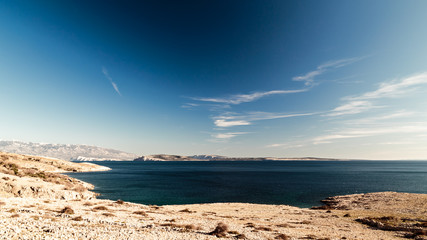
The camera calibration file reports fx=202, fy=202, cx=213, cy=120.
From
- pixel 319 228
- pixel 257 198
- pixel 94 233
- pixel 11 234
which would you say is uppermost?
pixel 11 234

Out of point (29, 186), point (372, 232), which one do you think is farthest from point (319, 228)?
point (29, 186)

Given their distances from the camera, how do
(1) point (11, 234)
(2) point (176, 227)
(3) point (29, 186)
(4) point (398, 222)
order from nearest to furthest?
(1) point (11, 234)
(2) point (176, 227)
(4) point (398, 222)
(3) point (29, 186)

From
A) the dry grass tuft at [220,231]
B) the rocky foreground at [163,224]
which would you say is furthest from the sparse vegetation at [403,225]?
the dry grass tuft at [220,231]

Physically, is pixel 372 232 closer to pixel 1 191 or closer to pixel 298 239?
pixel 298 239

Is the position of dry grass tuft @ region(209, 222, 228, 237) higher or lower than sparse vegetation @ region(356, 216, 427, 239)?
higher

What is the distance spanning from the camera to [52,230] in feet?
60.8

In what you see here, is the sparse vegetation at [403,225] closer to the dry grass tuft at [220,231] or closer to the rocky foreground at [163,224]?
the rocky foreground at [163,224]

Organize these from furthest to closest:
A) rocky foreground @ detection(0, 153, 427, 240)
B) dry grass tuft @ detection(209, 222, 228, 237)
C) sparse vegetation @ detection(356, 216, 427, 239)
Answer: sparse vegetation @ detection(356, 216, 427, 239) < dry grass tuft @ detection(209, 222, 228, 237) < rocky foreground @ detection(0, 153, 427, 240)

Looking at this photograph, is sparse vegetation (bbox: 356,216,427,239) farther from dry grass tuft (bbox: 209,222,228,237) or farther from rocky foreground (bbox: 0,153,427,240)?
dry grass tuft (bbox: 209,222,228,237)

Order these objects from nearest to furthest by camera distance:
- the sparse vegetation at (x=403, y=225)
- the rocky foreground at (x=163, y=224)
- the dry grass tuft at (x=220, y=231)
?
1. the rocky foreground at (x=163, y=224)
2. the dry grass tuft at (x=220, y=231)
3. the sparse vegetation at (x=403, y=225)

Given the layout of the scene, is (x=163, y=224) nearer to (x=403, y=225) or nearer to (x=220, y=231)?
(x=220, y=231)

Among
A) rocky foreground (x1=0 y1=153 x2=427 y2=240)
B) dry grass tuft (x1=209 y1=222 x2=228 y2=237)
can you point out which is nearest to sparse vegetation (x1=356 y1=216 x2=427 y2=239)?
rocky foreground (x1=0 y1=153 x2=427 y2=240)

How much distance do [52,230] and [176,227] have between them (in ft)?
43.3

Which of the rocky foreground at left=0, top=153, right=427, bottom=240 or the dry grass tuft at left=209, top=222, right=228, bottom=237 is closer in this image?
the rocky foreground at left=0, top=153, right=427, bottom=240
